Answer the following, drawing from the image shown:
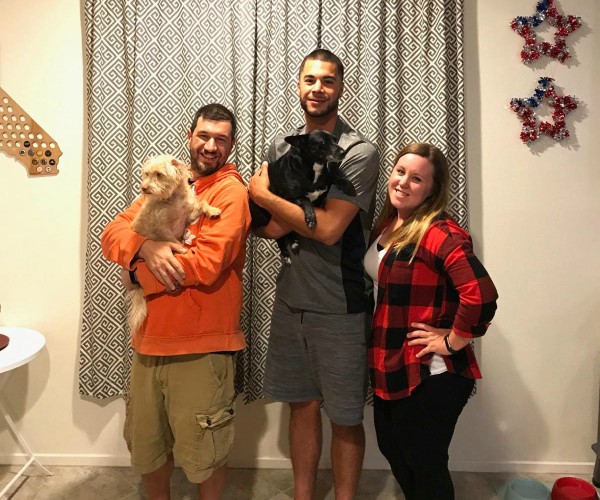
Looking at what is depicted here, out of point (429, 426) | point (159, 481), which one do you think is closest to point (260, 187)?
point (429, 426)

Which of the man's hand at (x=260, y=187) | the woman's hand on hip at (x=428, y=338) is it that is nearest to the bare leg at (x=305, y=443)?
the woman's hand on hip at (x=428, y=338)

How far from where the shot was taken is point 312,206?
1.60 metres

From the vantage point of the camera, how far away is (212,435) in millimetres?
1683

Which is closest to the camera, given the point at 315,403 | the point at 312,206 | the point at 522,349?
the point at 312,206

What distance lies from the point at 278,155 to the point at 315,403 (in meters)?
0.94

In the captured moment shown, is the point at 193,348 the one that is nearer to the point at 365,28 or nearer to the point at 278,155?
the point at 278,155

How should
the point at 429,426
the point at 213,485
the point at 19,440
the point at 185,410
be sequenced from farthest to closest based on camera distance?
the point at 19,440 → the point at 213,485 → the point at 185,410 → the point at 429,426

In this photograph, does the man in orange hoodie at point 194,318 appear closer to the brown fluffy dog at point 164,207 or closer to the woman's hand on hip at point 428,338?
the brown fluffy dog at point 164,207

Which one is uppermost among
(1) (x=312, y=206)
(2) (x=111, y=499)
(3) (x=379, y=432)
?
(1) (x=312, y=206)

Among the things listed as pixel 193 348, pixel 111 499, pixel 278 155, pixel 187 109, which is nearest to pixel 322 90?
pixel 278 155

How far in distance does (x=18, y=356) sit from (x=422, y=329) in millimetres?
1522

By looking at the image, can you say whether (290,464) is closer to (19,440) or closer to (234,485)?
(234,485)

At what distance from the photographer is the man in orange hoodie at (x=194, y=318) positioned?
5.14 ft

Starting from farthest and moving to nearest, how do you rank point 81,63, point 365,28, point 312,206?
point 81,63, point 365,28, point 312,206
